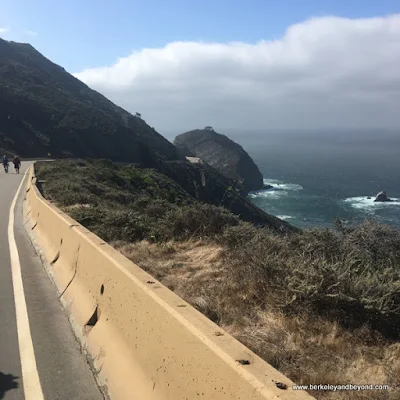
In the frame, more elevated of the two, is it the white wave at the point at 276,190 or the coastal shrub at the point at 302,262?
the coastal shrub at the point at 302,262

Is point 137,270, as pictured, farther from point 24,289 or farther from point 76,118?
point 76,118

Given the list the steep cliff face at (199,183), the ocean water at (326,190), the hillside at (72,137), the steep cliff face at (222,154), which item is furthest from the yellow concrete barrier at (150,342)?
the steep cliff face at (222,154)

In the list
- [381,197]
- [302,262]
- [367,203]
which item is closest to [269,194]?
[367,203]

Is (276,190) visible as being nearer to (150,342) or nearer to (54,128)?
(54,128)

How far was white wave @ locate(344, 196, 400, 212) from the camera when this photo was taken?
252 feet

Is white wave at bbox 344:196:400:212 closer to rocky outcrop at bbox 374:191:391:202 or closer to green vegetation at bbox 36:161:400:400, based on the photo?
rocky outcrop at bbox 374:191:391:202

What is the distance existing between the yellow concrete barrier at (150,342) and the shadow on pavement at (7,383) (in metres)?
0.76

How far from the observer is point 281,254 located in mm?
6176

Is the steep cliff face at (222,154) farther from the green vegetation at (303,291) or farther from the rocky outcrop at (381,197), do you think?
the green vegetation at (303,291)

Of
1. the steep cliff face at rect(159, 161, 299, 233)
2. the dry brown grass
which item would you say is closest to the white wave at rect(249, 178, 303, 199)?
the steep cliff face at rect(159, 161, 299, 233)

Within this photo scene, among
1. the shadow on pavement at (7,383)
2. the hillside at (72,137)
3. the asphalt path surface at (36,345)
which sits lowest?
the shadow on pavement at (7,383)

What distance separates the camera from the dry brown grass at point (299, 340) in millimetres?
3381

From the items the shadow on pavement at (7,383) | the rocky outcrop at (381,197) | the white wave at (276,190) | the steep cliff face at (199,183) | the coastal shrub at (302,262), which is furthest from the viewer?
the white wave at (276,190)

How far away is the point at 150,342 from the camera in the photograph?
363cm
